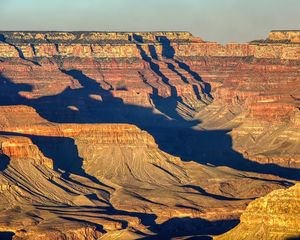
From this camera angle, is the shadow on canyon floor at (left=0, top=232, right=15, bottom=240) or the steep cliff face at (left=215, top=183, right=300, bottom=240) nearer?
the steep cliff face at (left=215, top=183, right=300, bottom=240)

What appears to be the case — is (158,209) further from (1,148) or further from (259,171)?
(259,171)

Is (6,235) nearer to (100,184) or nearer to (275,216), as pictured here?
(100,184)

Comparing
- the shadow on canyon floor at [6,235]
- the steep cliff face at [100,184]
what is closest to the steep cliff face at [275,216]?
the steep cliff face at [100,184]

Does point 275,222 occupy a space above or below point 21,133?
below

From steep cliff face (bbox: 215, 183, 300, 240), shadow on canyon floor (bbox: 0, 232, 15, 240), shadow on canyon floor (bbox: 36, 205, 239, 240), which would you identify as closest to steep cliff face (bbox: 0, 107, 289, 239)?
shadow on canyon floor (bbox: 36, 205, 239, 240)

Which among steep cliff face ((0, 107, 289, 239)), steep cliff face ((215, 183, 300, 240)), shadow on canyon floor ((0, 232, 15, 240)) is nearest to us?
steep cliff face ((215, 183, 300, 240))

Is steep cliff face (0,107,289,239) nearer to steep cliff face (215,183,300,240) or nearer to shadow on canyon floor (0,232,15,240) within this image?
shadow on canyon floor (0,232,15,240)

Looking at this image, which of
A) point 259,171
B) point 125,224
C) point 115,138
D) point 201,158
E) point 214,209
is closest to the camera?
point 125,224

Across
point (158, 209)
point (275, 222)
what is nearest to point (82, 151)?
point (158, 209)
